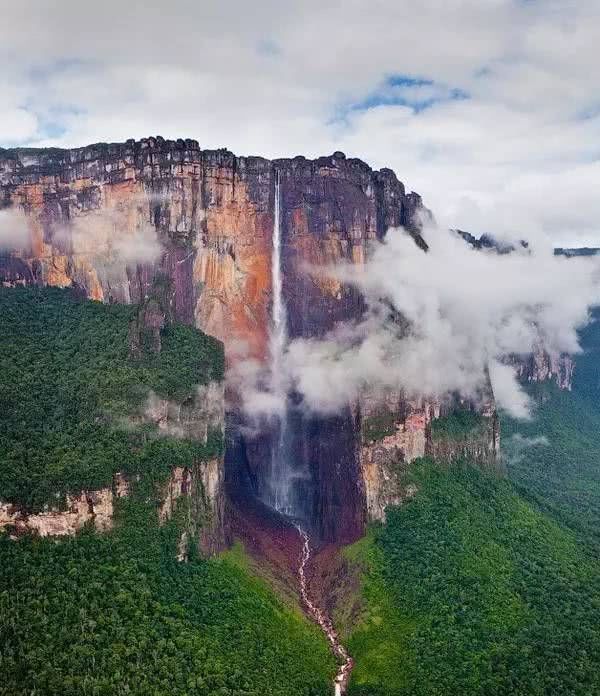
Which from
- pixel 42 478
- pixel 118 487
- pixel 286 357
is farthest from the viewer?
pixel 286 357

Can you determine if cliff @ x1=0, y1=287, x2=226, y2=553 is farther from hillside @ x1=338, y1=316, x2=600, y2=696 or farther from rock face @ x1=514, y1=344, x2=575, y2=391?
rock face @ x1=514, y1=344, x2=575, y2=391

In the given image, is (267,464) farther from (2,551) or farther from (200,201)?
(2,551)

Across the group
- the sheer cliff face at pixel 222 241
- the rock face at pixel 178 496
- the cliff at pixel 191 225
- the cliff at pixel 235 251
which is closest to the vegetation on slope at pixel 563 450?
the cliff at pixel 235 251

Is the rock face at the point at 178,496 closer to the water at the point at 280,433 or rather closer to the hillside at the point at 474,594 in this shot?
the water at the point at 280,433

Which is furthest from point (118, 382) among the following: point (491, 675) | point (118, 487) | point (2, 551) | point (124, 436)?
point (491, 675)

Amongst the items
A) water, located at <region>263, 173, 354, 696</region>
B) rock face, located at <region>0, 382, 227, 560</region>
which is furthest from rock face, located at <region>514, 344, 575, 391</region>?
rock face, located at <region>0, 382, 227, 560</region>

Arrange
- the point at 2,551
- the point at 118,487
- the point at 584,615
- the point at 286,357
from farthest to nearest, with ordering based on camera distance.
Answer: the point at 286,357, the point at 584,615, the point at 118,487, the point at 2,551

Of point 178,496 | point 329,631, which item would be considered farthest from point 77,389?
point 329,631

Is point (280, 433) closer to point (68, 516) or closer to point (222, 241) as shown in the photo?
point (222, 241)
